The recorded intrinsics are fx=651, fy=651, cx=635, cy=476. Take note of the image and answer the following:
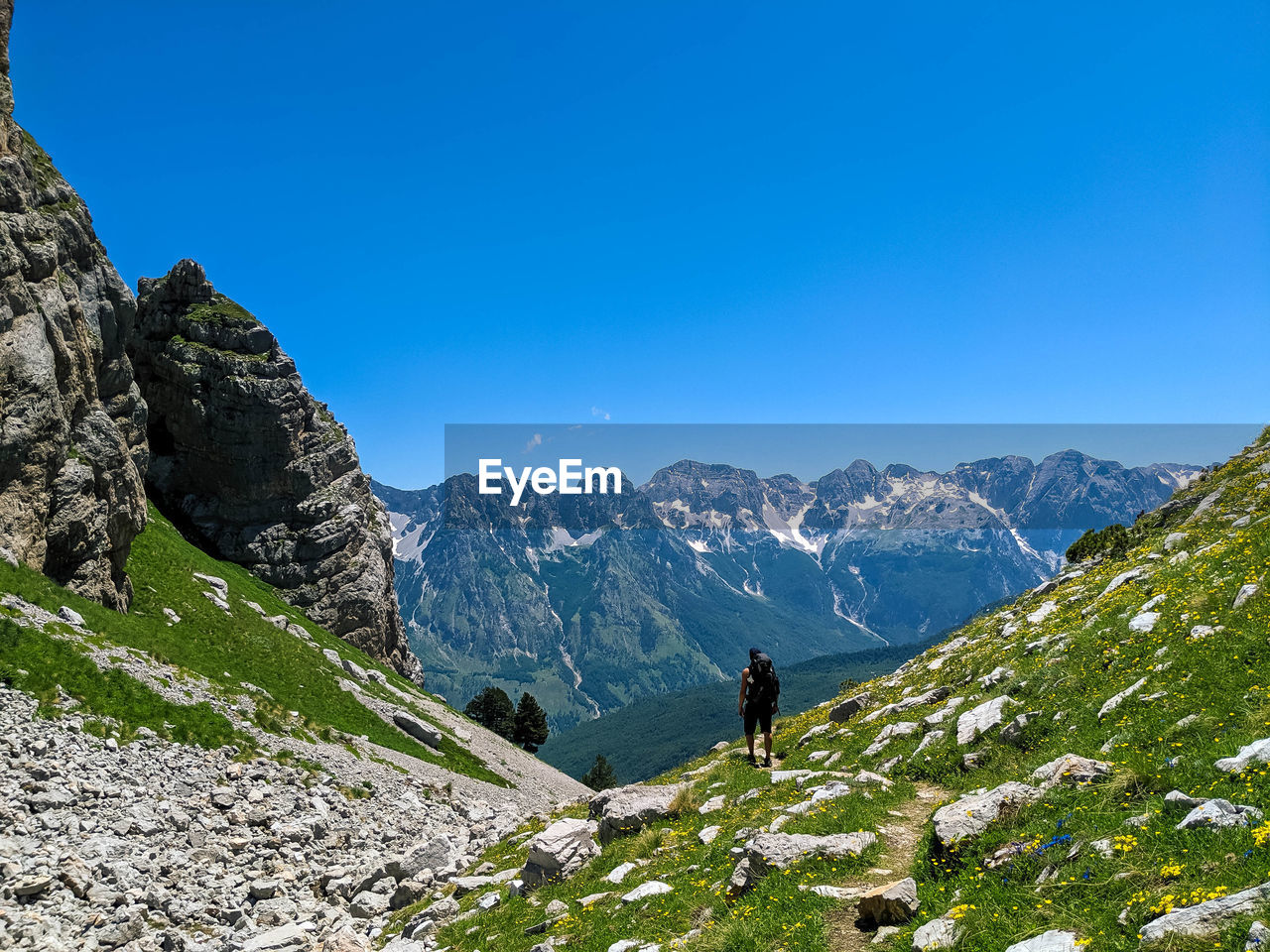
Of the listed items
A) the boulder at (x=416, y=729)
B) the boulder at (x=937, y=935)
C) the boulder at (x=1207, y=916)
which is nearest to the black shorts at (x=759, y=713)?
the boulder at (x=937, y=935)

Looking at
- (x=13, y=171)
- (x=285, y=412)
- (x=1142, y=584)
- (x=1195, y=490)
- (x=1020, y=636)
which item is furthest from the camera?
(x=285, y=412)

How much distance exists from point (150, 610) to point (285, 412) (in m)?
41.2

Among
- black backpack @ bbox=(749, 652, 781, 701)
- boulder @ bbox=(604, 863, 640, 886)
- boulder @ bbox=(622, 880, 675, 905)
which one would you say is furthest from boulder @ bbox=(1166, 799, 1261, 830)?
black backpack @ bbox=(749, 652, 781, 701)

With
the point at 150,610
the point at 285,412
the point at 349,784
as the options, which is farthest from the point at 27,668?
the point at 285,412

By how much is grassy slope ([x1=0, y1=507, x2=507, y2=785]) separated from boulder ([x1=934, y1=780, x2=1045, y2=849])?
29528mm

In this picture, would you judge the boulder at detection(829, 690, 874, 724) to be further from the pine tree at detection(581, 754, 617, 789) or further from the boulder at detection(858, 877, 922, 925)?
the pine tree at detection(581, 754, 617, 789)

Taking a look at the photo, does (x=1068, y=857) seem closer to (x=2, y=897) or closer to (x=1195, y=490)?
(x=2, y=897)

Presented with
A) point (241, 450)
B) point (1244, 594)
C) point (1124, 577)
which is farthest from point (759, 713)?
point (241, 450)

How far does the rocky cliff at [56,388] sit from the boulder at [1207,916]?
155 ft

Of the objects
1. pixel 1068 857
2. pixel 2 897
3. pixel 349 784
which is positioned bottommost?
pixel 349 784

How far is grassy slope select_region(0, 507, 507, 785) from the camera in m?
26.6

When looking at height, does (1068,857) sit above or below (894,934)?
above

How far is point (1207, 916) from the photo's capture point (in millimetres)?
6145

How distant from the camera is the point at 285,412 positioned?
8094 cm
